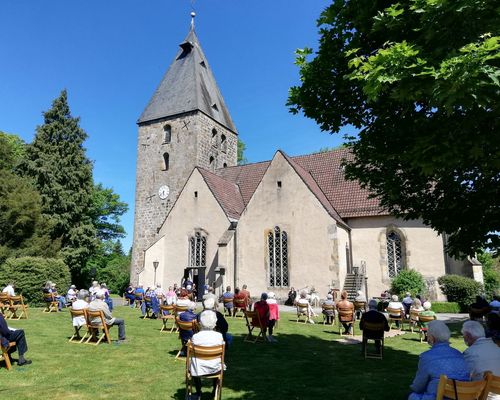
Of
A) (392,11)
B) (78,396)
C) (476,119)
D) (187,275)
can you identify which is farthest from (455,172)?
(187,275)

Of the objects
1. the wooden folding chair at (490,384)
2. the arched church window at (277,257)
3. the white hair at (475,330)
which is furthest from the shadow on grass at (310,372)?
the arched church window at (277,257)

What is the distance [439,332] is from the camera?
4.81 m

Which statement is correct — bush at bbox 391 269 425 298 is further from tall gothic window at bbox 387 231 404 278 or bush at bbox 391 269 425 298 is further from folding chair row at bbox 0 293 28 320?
folding chair row at bbox 0 293 28 320

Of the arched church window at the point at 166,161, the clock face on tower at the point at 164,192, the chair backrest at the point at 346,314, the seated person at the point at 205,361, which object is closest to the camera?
the seated person at the point at 205,361

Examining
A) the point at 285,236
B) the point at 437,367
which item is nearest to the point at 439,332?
the point at 437,367

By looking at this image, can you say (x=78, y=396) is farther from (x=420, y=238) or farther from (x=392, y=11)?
(x=420, y=238)

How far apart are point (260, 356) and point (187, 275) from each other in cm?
1968

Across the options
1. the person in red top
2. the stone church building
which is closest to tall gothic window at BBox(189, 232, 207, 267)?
the stone church building

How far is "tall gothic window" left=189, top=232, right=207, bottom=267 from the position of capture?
28.5 meters

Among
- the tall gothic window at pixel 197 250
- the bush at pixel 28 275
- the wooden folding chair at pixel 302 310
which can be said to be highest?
the tall gothic window at pixel 197 250

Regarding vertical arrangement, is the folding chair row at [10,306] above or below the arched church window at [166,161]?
below

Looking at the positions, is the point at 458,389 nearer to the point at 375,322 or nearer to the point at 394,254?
the point at 375,322

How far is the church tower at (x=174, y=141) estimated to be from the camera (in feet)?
122

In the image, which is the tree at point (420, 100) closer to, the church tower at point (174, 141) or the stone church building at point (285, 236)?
the stone church building at point (285, 236)
